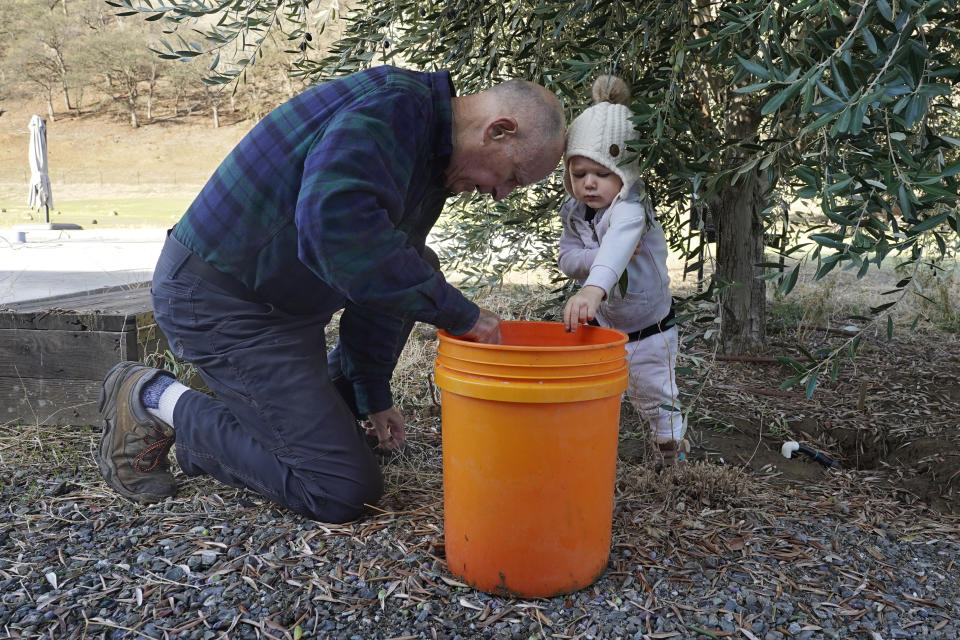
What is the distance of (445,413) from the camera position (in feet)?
6.43

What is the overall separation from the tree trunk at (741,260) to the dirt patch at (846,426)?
191mm

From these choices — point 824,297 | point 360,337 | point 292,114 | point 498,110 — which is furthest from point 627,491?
point 824,297

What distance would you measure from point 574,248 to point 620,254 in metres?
0.38

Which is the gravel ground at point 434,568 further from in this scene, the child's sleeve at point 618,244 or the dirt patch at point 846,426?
the child's sleeve at point 618,244

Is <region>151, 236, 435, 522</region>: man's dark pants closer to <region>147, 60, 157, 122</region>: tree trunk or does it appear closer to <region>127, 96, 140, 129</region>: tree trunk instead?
<region>127, 96, 140, 129</region>: tree trunk

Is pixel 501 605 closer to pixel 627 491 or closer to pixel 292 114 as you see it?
pixel 627 491

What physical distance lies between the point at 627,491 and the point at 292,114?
1620 mm

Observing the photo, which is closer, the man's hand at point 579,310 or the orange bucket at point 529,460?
the orange bucket at point 529,460

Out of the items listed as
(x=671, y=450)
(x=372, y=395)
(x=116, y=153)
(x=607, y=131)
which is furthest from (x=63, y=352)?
(x=116, y=153)

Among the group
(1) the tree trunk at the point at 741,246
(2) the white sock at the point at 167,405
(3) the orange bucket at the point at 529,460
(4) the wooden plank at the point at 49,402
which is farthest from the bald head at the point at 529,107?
(4) the wooden plank at the point at 49,402

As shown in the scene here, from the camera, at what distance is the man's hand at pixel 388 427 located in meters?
2.72

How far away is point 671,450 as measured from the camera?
9.26ft

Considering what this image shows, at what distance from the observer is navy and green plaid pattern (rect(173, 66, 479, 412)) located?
1846mm

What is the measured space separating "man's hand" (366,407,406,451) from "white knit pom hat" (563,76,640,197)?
113 centimetres
